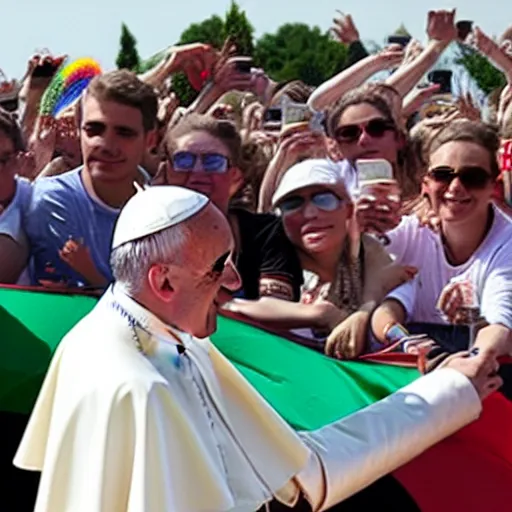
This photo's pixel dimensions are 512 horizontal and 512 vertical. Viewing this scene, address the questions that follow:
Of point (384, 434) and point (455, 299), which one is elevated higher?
point (455, 299)

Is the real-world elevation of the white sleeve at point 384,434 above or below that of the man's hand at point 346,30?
below

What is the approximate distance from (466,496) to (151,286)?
4.22 ft

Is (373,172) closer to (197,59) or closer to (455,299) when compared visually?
(455,299)

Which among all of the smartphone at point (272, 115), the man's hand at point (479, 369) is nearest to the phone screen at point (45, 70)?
the smartphone at point (272, 115)

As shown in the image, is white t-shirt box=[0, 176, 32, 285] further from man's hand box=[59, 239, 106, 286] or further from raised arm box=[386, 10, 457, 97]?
raised arm box=[386, 10, 457, 97]

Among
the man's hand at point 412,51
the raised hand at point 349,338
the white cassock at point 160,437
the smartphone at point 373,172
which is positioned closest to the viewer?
the white cassock at point 160,437

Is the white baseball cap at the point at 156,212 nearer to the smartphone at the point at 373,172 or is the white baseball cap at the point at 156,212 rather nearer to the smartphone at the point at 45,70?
the smartphone at the point at 373,172

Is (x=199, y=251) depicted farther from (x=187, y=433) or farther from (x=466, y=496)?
(x=466, y=496)

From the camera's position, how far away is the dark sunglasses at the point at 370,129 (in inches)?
179

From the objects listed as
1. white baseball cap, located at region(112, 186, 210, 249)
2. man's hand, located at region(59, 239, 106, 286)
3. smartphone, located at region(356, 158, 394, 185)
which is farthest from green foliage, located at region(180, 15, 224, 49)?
white baseball cap, located at region(112, 186, 210, 249)

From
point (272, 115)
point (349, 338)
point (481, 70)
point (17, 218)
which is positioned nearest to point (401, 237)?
point (349, 338)

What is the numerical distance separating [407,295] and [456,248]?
256mm

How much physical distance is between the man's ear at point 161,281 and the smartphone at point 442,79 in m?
3.69

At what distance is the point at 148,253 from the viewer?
2463 mm
